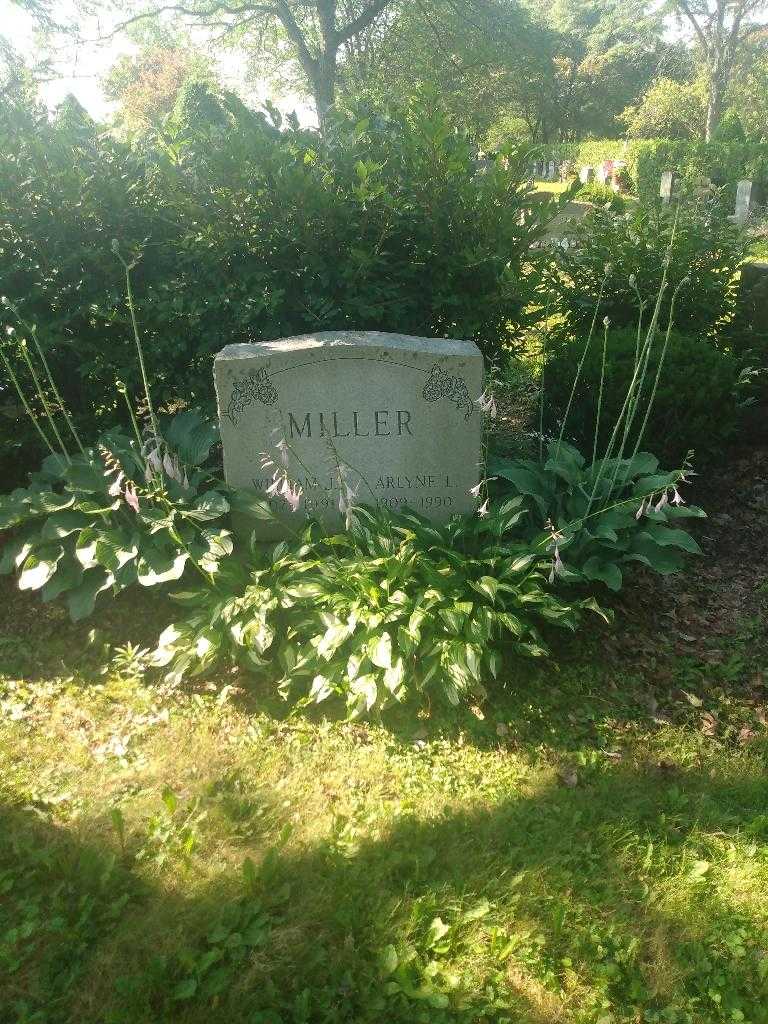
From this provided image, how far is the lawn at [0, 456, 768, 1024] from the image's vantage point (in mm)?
2184

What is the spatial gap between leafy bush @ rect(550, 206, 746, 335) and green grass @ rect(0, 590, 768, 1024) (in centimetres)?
310

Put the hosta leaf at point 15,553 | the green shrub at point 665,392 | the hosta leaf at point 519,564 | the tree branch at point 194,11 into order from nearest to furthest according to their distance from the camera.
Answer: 1. the hosta leaf at point 519,564
2. the hosta leaf at point 15,553
3. the green shrub at point 665,392
4. the tree branch at point 194,11

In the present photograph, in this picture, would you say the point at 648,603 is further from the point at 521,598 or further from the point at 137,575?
the point at 137,575

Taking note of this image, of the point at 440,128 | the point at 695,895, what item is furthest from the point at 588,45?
the point at 695,895

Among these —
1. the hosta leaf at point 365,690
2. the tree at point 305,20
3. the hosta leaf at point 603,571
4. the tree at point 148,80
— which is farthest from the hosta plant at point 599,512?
the tree at point 148,80

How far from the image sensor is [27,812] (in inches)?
109

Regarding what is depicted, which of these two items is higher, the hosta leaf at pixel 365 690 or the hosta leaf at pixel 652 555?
the hosta leaf at pixel 652 555

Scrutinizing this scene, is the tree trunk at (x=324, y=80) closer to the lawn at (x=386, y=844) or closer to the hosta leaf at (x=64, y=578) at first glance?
the hosta leaf at (x=64, y=578)

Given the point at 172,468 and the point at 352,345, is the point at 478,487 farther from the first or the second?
the point at 172,468

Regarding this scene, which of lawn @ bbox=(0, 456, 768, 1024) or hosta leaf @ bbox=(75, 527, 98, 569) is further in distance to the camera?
hosta leaf @ bbox=(75, 527, 98, 569)

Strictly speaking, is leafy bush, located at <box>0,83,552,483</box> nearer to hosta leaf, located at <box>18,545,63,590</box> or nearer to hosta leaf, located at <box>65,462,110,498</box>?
hosta leaf, located at <box>65,462,110,498</box>

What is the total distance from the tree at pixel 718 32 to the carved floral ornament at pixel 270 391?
35392 mm

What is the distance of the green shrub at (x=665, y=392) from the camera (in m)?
4.74

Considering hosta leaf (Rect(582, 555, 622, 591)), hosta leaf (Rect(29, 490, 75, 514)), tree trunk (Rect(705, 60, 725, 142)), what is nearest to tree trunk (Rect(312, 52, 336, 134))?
tree trunk (Rect(705, 60, 725, 142))
